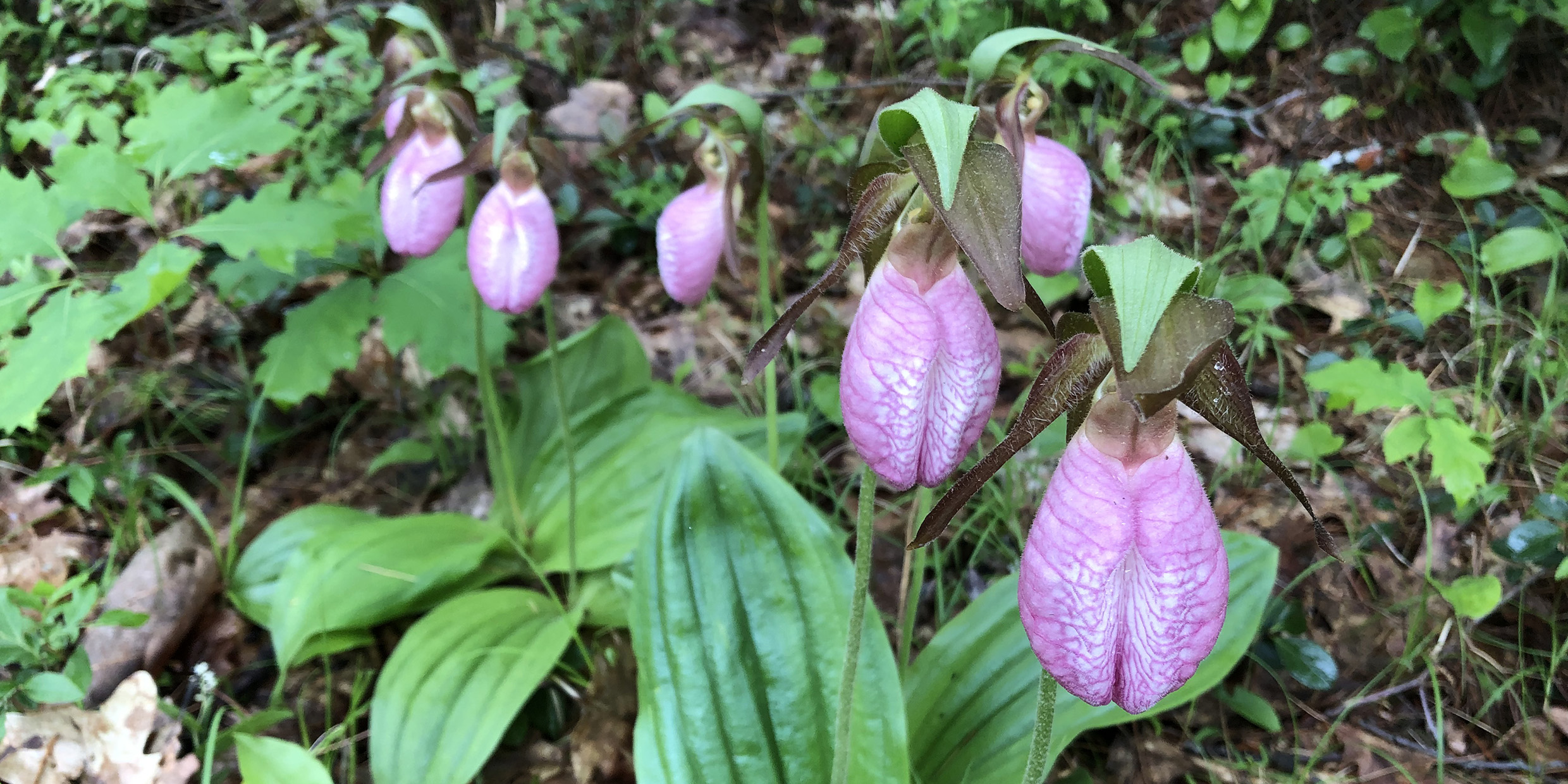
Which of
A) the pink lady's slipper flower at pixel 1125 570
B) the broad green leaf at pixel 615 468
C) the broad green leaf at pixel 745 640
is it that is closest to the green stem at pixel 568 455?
the broad green leaf at pixel 615 468

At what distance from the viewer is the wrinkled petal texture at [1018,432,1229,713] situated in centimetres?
70

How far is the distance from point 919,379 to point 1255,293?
5.57ft

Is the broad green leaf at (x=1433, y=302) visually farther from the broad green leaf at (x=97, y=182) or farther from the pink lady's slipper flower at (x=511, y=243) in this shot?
the broad green leaf at (x=97, y=182)

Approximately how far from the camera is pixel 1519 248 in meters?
2.19

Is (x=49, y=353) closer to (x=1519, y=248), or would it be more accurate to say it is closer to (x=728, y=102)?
(x=728, y=102)

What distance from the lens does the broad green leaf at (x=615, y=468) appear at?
2029 mm

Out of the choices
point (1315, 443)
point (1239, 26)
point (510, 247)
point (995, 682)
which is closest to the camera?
point (995, 682)

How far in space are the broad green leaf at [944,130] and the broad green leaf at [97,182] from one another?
2001 millimetres

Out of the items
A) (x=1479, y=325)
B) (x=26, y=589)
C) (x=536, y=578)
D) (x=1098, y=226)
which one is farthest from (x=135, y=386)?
(x=1479, y=325)

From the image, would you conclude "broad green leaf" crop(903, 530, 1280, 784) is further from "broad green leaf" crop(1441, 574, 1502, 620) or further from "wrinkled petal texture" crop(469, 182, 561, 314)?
"wrinkled petal texture" crop(469, 182, 561, 314)

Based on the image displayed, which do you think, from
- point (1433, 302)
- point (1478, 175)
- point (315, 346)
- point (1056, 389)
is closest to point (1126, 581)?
point (1056, 389)

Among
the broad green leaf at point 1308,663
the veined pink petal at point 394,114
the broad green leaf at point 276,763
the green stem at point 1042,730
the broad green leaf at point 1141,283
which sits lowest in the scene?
the broad green leaf at point 1308,663

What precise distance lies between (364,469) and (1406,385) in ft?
8.89

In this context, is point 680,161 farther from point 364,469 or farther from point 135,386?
point 135,386
